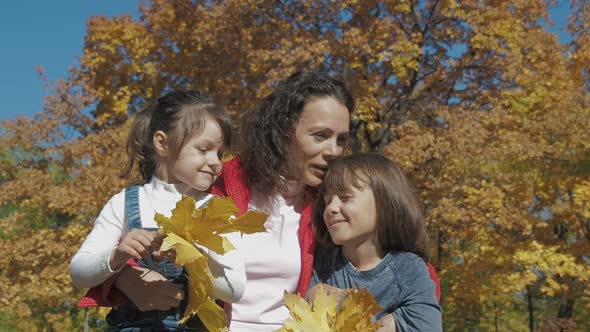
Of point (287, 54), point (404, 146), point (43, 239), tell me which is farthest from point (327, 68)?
point (43, 239)

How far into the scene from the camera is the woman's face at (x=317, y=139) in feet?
8.70

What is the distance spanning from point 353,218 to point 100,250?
0.92 m

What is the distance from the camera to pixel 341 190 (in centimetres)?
244

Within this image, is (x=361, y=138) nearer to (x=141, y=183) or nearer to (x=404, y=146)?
(x=404, y=146)

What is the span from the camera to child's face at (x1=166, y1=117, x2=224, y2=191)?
2.35 meters

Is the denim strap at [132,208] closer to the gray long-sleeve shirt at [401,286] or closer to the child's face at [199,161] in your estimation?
the child's face at [199,161]

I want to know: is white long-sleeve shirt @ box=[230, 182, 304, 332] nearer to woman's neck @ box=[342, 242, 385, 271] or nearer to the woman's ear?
woman's neck @ box=[342, 242, 385, 271]

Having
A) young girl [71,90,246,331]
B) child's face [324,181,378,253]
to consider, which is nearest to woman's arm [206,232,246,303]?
young girl [71,90,246,331]

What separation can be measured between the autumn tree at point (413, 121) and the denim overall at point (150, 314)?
9.57 meters

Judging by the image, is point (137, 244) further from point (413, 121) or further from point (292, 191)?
point (413, 121)

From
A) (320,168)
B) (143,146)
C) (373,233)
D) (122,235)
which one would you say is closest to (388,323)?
(373,233)

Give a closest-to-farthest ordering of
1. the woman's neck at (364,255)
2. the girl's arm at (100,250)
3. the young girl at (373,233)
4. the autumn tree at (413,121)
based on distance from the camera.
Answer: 1. the girl's arm at (100,250)
2. the young girl at (373,233)
3. the woman's neck at (364,255)
4. the autumn tree at (413,121)

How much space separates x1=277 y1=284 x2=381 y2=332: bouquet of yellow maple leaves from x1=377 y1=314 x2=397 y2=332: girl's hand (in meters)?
0.40

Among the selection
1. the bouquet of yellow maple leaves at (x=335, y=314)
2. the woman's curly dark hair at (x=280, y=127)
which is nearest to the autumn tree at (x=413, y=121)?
the woman's curly dark hair at (x=280, y=127)
